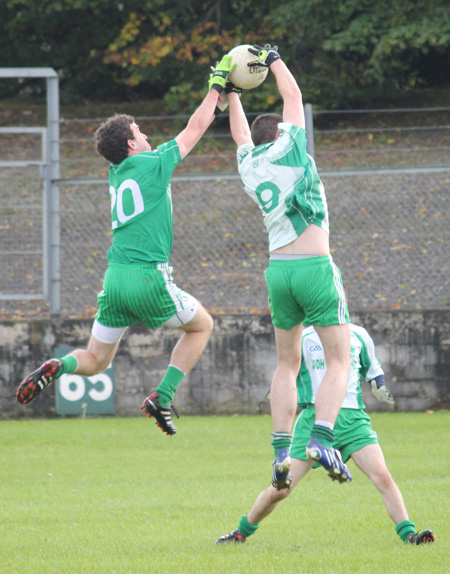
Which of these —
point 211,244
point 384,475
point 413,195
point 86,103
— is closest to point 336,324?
point 384,475

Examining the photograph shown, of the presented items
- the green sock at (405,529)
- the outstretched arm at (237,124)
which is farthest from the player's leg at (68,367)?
the green sock at (405,529)

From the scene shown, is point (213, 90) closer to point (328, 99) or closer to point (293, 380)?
point (293, 380)

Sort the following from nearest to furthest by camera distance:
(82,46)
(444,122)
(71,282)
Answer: (71,282) → (444,122) → (82,46)

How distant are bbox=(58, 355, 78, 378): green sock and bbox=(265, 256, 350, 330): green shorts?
1575 millimetres

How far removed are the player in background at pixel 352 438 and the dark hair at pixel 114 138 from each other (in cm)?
185

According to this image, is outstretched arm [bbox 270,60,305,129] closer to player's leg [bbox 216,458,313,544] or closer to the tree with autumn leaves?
player's leg [bbox 216,458,313,544]

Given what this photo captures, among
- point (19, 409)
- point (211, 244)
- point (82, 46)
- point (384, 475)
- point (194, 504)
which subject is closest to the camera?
point (384, 475)

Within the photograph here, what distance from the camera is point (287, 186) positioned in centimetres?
552

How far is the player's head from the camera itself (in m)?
6.01

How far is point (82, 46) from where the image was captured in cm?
2438

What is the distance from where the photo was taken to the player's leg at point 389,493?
5.89 metres

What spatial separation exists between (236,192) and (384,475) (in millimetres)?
9269

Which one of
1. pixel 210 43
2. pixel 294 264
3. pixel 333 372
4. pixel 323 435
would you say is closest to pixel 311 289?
pixel 294 264

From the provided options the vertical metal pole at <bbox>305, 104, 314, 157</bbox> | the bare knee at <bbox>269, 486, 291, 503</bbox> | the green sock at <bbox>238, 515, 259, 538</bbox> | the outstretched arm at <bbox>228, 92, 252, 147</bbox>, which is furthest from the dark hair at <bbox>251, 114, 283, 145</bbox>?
the vertical metal pole at <bbox>305, 104, 314, 157</bbox>
